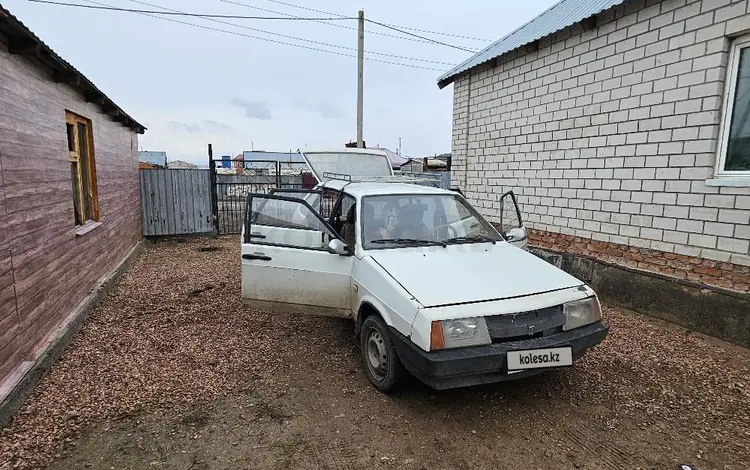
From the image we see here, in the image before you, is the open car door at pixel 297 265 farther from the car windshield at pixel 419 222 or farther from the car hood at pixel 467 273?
the car hood at pixel 467 273

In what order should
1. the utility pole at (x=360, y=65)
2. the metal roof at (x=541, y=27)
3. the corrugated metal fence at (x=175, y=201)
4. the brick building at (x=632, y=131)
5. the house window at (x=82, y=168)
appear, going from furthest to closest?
the utility pole at (x=360, y=65)
the corrugated metal fence at (x=175, y=201)
the metal roof at (x=541, y=27)
the house window at (x=82, y=168)
the brick building at (x=632, y=131)

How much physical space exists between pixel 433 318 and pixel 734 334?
375 centimetres

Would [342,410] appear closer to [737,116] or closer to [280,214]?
[280,214]

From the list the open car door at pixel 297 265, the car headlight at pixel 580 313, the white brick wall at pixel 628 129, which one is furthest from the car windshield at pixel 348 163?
the car headlight at pixel 580 313

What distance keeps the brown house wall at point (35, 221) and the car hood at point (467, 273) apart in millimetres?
2922

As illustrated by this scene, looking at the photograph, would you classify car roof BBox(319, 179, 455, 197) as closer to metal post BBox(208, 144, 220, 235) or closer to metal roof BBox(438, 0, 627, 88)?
metal roof BBox(438, 0, 627, 88)

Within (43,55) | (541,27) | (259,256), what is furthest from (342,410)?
(541,27)

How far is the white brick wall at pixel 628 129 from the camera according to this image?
434 centimetres

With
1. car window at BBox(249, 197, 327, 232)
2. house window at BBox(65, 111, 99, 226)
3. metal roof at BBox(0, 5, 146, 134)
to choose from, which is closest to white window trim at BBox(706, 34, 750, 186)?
car window at BBox(249, 197, 327, 232)

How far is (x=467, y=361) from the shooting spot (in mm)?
2580

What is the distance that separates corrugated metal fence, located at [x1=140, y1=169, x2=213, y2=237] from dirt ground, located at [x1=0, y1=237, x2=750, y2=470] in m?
6.72

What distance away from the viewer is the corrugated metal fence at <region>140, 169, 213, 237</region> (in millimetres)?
10430

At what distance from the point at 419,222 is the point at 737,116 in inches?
141

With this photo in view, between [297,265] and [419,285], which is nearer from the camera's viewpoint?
[419,285]
